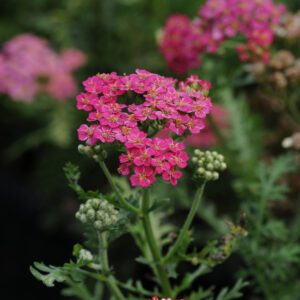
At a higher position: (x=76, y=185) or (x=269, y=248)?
(x=76, y=185)

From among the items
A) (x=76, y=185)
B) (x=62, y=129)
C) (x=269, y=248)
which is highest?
(x=62, y=129)

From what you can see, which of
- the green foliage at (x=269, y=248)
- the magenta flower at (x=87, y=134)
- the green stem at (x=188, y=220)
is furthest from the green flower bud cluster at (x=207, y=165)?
the green foliage at (x=269, y=248)

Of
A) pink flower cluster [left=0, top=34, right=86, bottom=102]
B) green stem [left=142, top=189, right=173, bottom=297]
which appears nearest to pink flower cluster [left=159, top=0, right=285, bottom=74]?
green stem [left=142, top=189, right=173, bottom=297]

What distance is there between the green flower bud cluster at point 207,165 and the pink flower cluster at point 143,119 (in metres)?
0.06

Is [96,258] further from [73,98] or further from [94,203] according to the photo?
[73,98]

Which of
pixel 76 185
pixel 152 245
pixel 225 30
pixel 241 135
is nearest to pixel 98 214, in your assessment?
pixel 76 185

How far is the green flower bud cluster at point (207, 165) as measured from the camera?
4.30 feet

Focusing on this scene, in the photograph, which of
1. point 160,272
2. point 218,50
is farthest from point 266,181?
point 160,272

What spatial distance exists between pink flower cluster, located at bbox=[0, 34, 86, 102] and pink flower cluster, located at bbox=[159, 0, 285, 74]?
104cm

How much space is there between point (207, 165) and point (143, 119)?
0.19 m

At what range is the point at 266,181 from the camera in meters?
1.98

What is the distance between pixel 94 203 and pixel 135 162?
159 mm

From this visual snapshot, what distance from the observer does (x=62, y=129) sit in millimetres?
3170

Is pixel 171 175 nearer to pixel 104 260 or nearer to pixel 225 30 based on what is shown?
pixel 104 260
